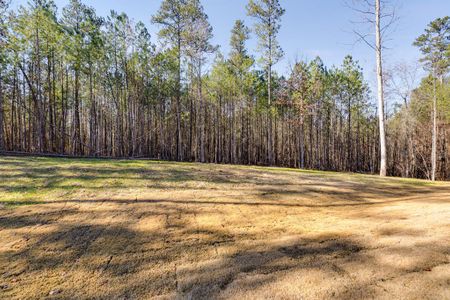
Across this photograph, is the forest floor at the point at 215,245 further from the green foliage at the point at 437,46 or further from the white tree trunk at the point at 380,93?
the green foliage at the point at 437,46

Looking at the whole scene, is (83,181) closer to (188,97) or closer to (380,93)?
(380,93)

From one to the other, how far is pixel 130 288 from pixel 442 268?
249 centimetres

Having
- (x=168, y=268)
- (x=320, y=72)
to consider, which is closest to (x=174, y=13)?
(x=320, y=72)

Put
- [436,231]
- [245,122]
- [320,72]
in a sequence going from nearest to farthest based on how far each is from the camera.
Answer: [436,231] < [320,72] < [245,122]

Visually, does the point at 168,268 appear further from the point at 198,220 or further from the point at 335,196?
the point at 335,196

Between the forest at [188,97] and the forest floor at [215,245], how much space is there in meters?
14.2

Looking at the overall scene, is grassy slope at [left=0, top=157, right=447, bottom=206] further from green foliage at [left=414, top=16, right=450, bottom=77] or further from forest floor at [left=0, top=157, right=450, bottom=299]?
green foliage at [left=414, top=16, right=450, bottom=77]

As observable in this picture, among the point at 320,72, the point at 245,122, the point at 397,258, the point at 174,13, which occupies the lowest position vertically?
the point at 397,258

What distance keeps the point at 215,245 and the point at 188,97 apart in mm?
22381

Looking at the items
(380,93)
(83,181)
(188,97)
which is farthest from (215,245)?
(188,97)

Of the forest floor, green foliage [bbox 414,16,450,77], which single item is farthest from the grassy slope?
green foliage [bbox 414,16,450,77]

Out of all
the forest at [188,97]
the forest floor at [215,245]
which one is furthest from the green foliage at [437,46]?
the forest floor at [215,245]

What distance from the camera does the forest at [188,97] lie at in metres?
17.6

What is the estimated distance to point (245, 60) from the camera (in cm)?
2266
